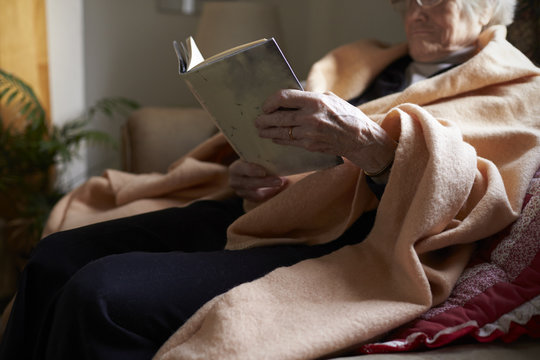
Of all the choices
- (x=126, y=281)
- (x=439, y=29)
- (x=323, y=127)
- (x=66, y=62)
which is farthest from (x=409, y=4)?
(x=66, y=62)

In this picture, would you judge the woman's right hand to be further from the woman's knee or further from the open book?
the woman's knee

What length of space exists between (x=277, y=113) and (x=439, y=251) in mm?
361

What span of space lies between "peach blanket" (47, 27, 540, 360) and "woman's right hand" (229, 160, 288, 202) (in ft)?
0.24

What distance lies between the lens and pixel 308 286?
809 millimetres

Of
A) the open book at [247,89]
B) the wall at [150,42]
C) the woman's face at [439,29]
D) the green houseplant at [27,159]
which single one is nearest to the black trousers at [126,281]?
the open book at [247,89]

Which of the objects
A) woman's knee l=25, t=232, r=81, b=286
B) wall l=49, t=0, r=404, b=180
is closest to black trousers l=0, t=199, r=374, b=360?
woman's knee l=25, t=232, r=81, b=286

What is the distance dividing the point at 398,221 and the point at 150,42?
5.78ft

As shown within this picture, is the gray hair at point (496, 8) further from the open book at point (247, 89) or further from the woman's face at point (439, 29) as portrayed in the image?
the open book at point (247, 89)

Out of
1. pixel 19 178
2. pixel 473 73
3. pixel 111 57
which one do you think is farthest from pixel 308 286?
pixel 111 57

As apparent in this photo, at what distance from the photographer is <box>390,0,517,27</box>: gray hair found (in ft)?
3.80

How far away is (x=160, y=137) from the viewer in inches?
63.5

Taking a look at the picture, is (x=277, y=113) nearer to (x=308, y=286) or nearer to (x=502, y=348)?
(x=308, y=286)

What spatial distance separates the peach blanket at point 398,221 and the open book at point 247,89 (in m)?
0.06

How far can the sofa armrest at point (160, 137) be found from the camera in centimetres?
161
